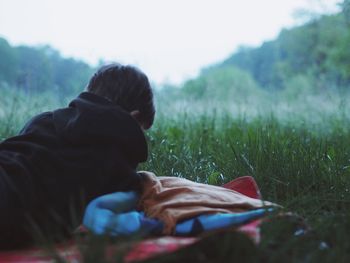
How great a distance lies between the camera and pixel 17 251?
204 centimetres

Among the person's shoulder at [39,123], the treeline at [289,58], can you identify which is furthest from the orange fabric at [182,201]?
the treeline at [289,58]

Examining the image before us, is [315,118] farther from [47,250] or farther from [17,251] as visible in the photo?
[47,250]

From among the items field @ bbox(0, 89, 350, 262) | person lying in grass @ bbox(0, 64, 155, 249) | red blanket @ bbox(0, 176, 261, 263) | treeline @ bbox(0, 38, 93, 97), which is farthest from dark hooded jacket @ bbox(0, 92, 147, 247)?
treeline @ bbox(0, 38, 93, 97)

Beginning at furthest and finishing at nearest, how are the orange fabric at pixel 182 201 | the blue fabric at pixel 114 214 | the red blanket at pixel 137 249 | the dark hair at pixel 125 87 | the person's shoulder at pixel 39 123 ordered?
the dark hair at pixel 125 87
the person's shoulder at pixel 39 123
the orange fabric at pixel 182 201
the blue fabric at pixel 114 214
the red blanket at pixel 137 249

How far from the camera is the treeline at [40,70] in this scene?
5812 mm

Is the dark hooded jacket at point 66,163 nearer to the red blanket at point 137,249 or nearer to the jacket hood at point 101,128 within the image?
the jacket hood at point 101,128

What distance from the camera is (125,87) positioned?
8.27 ft

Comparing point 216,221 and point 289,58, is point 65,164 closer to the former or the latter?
point 216,221

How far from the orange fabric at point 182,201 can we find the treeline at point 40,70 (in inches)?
140

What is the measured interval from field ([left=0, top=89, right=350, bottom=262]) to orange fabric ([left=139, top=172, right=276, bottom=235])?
19cm

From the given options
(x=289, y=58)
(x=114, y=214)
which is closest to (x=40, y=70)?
(x=114, y=214)

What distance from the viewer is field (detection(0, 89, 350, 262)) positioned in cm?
139

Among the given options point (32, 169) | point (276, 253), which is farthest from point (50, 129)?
point (276, 253)

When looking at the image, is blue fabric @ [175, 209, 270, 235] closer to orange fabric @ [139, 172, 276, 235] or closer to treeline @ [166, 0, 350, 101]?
orange fabric @ [139, 172, 276, 235]
